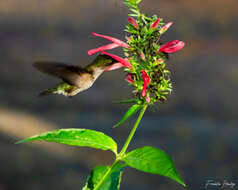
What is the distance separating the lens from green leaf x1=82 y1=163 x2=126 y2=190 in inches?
15.3

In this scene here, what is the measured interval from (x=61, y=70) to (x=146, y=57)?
151 millimetres

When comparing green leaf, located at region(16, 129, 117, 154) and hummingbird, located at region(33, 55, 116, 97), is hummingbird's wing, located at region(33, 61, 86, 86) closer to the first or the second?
hummingbird, located at region(33, 55, 116, 97)

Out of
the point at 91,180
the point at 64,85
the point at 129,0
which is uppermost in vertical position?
the point at 129,0

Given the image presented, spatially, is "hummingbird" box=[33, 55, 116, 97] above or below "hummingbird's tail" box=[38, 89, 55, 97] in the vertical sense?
above

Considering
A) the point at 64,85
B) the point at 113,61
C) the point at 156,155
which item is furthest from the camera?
the point at 64,85

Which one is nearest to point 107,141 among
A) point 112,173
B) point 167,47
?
point 112,173

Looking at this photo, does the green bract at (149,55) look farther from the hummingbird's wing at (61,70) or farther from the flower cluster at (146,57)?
the hummingbird's wing at (61,70)

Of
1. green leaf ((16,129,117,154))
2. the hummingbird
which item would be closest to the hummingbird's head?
the hummingbird

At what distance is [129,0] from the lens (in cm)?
40

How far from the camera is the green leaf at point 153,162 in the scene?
348 mm

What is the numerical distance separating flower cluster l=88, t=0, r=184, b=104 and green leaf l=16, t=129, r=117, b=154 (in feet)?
0.30

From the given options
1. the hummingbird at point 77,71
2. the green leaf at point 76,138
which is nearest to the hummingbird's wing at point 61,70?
the hummingbird at point 77,71

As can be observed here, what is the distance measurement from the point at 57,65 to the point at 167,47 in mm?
184

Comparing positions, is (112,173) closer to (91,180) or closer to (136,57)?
(91,180)
